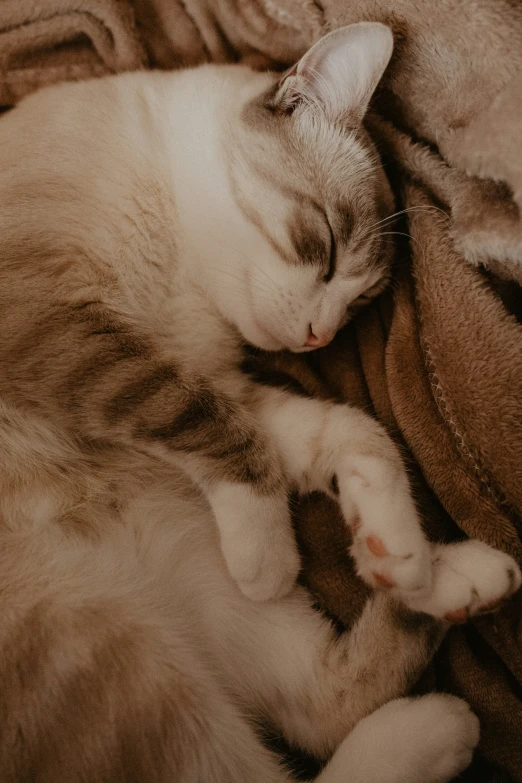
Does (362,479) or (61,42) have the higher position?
(61,42)

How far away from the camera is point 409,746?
43.9 inches

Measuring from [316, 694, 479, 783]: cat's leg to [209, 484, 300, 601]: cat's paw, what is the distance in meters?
0.33

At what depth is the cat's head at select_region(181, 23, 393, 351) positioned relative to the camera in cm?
129

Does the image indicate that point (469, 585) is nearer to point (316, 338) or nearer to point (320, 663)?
point (320, 663)

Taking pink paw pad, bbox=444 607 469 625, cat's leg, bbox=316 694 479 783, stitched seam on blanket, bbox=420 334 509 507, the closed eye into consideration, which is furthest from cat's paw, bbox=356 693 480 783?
the closed eye

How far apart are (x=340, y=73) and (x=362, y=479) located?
93cm

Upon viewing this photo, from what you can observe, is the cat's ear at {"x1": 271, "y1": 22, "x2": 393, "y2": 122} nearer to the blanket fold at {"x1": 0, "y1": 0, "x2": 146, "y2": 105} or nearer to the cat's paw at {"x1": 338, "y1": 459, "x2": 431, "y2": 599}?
the blanket fold at {"x1": 0, "y1": 0, "x2": 146, "y2": 105}

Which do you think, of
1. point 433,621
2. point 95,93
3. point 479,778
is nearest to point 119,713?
point 433,621

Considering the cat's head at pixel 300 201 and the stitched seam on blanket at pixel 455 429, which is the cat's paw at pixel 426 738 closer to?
the stitched seam on blanket at pixel 455 429

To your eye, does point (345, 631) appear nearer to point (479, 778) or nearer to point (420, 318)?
point (479, 778)

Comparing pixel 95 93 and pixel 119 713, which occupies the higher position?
pixel 95 93

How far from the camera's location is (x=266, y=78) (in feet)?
4.94

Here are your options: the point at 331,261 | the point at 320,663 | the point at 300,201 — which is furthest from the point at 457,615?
the point at 300,201

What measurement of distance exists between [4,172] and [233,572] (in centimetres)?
100
